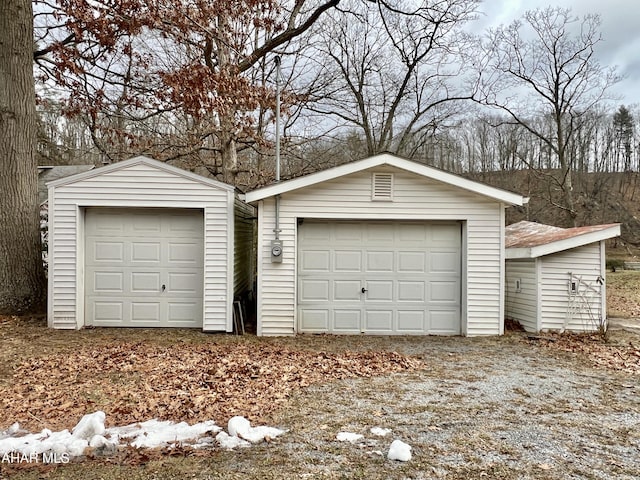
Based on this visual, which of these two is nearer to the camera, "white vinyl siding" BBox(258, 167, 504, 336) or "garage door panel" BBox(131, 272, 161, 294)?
"white vinyl siding" BBox(258, 167, 504, 336)

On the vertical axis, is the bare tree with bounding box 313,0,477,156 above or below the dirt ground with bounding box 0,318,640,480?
above

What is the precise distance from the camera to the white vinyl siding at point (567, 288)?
806 cm

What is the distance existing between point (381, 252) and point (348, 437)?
16.0ft

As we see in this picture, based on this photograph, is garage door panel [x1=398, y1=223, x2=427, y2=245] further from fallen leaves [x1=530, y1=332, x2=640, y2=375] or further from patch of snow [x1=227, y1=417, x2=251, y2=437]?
patch of snow [x1=227, y1=417, x2=251, y2=437]

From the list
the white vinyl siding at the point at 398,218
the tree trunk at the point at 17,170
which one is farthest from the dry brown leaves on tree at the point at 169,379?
the tree trunk at the point at 17,170

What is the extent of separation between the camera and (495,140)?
29.5 meters

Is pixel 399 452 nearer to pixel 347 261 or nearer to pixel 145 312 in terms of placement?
pixel 347 261

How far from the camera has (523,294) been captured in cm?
853

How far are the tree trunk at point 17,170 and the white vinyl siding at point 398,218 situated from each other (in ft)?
15.4

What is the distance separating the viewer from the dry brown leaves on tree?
154 inches

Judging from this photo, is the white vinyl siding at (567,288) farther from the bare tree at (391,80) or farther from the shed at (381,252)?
the bare tree at (391,80)

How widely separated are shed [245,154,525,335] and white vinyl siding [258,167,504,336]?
0.06 ft

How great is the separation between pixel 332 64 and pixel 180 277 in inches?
514

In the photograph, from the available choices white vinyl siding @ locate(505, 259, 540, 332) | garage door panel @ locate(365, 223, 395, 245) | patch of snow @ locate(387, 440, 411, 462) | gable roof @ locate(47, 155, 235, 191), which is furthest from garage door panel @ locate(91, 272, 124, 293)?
white vinyl siding @ locate(505, 259, 540, 332)
